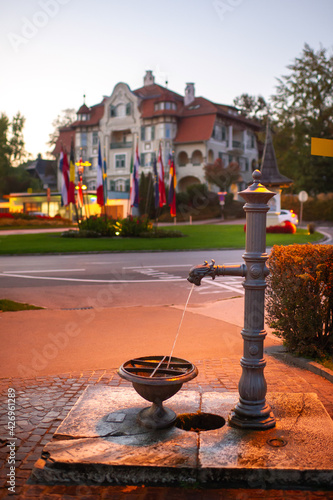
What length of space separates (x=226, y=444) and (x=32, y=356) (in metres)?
3.36

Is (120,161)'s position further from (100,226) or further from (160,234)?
(160,234)

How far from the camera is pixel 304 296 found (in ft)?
18.2

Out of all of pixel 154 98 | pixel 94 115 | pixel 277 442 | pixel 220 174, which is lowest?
pixel 277 442

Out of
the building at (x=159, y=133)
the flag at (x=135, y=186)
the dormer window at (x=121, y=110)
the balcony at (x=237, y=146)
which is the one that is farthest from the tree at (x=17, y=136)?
the flag at (x=135, y=186)

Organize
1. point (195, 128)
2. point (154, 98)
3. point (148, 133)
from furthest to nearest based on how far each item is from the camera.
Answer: point (154, 98) < point (148, 133) < point (195, 128)

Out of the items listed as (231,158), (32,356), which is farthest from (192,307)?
(231,158)

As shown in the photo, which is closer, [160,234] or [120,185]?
[160,234]

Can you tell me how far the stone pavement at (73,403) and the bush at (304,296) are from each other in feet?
1.28

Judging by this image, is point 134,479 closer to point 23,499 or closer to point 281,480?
point 23,499

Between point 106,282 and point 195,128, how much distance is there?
190 feet

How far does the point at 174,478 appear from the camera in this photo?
3.15 meters

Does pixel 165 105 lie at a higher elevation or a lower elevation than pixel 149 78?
lower

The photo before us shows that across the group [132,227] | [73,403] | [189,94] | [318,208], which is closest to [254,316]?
[73,403]

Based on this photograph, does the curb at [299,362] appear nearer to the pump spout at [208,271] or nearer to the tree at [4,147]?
the pump spout at [208,271]
